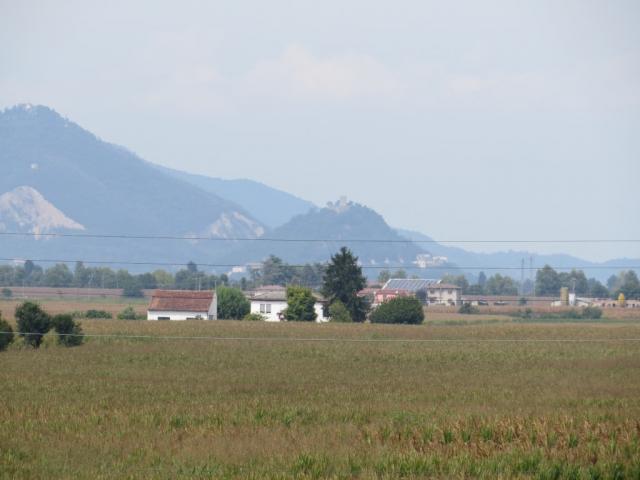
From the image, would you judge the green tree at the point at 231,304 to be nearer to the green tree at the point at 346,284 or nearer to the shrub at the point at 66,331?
the green tree at the point at 346,284

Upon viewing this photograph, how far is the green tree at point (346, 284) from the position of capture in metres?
114

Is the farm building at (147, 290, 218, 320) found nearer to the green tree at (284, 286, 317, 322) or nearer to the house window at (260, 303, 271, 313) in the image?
the house window at (260, 303, 271, 313)

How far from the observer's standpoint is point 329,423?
109ft

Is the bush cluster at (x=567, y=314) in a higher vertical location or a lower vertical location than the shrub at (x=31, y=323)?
higher

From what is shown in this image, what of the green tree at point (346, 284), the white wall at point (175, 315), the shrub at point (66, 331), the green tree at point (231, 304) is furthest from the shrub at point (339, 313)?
the shrub at point (66, 331)

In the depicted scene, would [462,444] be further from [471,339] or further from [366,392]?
[471,339]

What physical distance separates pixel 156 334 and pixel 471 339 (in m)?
24.5

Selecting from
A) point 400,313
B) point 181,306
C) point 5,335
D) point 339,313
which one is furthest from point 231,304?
point 5,335

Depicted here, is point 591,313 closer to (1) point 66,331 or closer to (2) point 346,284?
(2) point 346,284

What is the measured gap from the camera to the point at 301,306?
11319 cm

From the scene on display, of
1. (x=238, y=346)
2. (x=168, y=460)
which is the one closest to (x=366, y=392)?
(x=168, y=460)

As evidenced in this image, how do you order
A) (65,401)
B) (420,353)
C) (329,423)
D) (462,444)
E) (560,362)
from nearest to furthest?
(462,444)
(329,423)
(65,401)
(560,362)
(420,353)

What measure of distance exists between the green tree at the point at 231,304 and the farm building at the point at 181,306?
428 centimetres

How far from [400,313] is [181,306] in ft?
90.7
